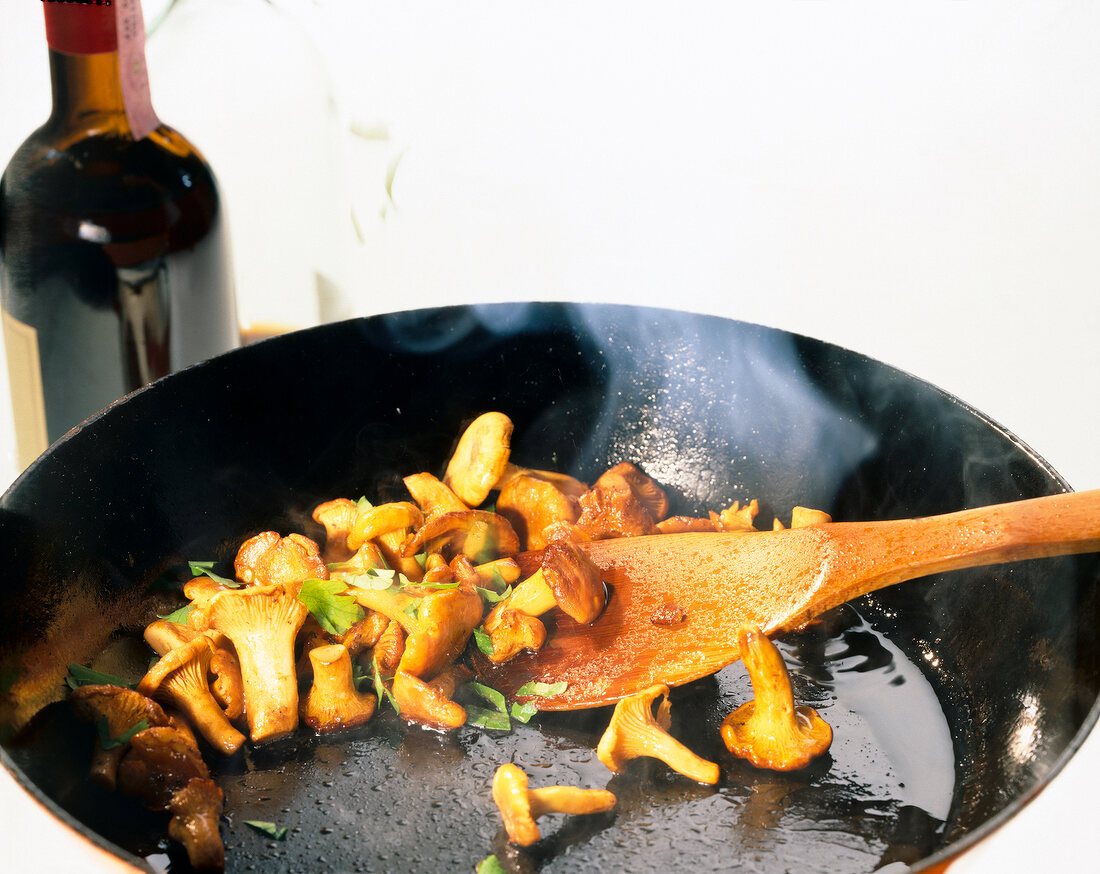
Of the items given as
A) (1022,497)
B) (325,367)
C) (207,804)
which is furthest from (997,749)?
(325,367)

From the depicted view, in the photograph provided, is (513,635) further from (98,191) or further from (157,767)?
(98,191)

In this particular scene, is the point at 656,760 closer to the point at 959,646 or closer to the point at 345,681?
the point at 345,681

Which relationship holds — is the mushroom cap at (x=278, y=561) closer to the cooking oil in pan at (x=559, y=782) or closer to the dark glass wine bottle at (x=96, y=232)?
the cooking oil in pan at (x=559, y=782)

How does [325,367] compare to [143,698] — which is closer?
[143,698]

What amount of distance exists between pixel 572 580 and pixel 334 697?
52cm

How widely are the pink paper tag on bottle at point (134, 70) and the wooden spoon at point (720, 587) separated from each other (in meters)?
1.52

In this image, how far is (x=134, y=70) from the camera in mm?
2459

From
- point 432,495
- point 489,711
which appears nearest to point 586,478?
point 432,495

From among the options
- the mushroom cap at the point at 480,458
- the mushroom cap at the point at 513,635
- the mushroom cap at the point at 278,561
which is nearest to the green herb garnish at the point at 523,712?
the mushroom cap at the point at 513,635

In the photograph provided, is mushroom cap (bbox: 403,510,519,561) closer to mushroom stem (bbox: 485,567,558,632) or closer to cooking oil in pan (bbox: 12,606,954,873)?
mushroom stem (bbox: 485,567,558,632)

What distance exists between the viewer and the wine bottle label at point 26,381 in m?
2.50

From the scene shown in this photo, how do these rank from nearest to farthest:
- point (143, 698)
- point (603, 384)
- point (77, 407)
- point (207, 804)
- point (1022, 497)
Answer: point (207, 804) → point (143, 698) → point (1022, 497) → point (77, 407) → point (603, 384)

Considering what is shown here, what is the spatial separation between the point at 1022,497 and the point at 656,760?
3.13ft

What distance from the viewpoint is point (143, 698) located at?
185 cm
